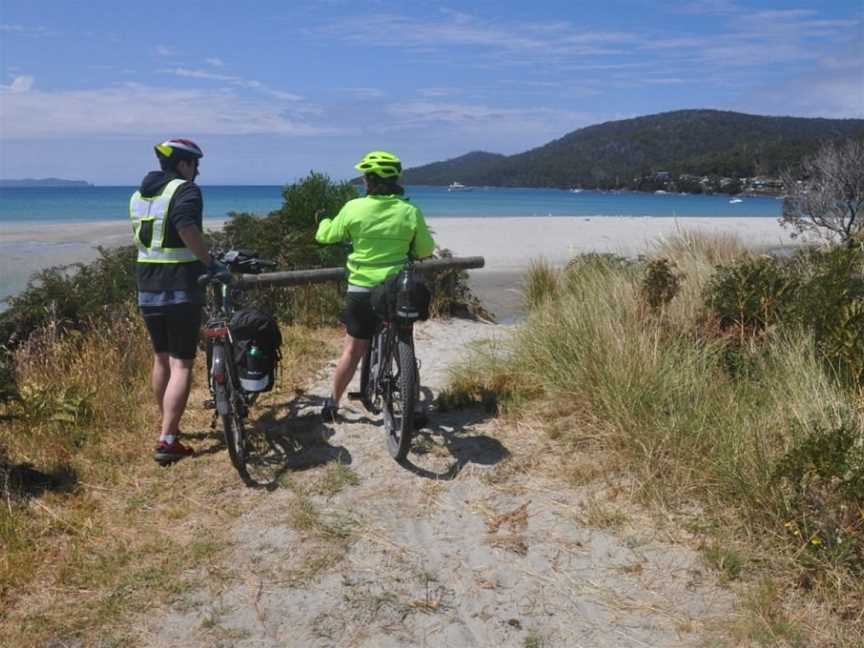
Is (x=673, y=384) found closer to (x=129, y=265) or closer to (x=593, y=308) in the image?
(x=593, y=308)

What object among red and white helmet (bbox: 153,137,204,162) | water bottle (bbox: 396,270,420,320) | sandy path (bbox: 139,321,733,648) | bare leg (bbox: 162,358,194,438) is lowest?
sandy path (bbox: 139,321,733,648)

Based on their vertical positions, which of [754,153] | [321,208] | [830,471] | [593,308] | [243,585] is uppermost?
[754,153]

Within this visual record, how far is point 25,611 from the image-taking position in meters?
3.28

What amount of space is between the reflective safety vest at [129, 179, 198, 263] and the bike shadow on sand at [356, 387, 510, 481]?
1896mm

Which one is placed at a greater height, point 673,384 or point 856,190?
point 856,190

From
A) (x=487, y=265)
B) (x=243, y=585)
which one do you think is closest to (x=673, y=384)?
(x=243, y=585)

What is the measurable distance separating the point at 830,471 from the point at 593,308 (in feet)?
10.7

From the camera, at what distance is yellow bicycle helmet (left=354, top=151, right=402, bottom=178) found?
4848 mm

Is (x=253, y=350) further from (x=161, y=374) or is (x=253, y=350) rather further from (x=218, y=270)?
(x=161, y=374)

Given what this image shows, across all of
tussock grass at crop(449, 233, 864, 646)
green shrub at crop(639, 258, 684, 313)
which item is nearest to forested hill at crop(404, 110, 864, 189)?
green shrub at crop(639, 258, 684, 313)

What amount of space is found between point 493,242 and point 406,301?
801 inches

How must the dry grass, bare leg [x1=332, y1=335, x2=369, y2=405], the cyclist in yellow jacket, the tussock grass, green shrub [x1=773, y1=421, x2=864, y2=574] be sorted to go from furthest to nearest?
1. bare leg [x1=332, y1=335, x2=369, y2=405]
2. the cyclist in yellow jacket
3. the tussock grass
4. green shrub [x1=773, y1=421, x2=864, y2=574]
5. the dry grass

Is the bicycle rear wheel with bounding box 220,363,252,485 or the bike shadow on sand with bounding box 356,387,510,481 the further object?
the bike shadow on sand with bounding box 356,387,510,481

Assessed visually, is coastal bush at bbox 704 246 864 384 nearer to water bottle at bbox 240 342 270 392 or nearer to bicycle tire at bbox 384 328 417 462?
bicycle tire at bbox 384 328 417 462
